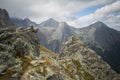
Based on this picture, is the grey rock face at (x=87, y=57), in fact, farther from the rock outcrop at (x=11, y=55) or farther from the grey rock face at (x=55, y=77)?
the grey rock face at (x=55, y=77)

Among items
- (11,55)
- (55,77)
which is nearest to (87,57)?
(55,77)

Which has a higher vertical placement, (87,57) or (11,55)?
(11,55)

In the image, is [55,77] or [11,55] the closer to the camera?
[55,77]

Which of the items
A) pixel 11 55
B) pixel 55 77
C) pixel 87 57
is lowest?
pixel 87 57

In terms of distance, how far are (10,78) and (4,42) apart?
15.9 meters

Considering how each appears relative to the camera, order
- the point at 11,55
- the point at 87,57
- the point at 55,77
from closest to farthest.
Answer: the point at 55,77 < the point at 11,55 < the point at 87,57

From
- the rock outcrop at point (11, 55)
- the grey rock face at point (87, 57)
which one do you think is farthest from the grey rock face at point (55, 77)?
the grey rock face at point (87, 57)

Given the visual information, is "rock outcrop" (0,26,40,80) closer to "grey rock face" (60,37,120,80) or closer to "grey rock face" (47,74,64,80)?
"grey rock face" (47,74,64,80)

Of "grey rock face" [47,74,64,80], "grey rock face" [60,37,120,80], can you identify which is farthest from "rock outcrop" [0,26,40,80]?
"grey rock face" [60,37,120,80]

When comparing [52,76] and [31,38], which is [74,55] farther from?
[52,76]

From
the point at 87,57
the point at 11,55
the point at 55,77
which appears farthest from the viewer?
the point at 87,57

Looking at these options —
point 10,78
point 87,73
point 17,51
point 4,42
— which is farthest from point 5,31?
point 87,73

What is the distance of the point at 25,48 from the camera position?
63.0 meters

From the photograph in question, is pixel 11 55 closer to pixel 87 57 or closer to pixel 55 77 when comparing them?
pixel 55 77
